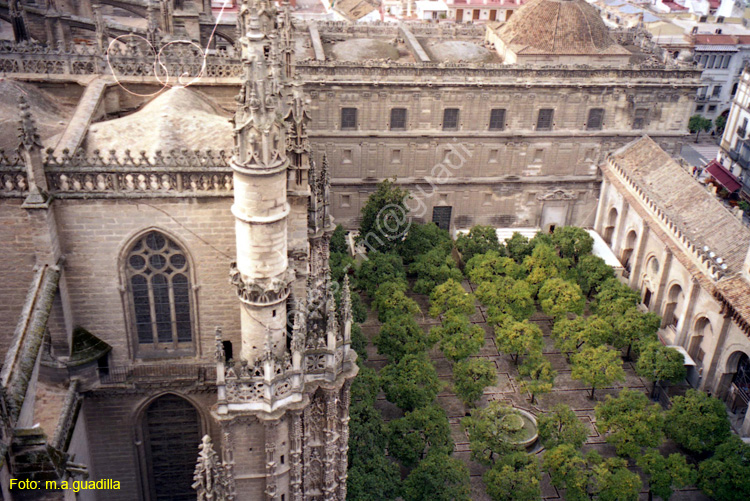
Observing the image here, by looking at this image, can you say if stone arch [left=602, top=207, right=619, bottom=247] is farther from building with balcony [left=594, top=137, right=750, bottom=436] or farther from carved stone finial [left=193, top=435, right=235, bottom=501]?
carved stone finial [left=193, top=435, right=235, bottom=501]

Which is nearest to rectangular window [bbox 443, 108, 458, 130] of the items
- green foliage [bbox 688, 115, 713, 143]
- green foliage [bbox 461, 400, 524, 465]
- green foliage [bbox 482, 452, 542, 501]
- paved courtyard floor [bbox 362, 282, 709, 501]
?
paved courtyard floor [bbox 362, 282, 709, 501]

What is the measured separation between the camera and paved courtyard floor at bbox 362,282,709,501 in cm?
4283

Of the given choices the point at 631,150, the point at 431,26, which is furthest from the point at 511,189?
the point at 431,26

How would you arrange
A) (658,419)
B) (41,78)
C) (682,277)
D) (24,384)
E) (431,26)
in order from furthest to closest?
1. (431,26)
2. (682,277)
3. (658,419)
4. (41,78)
5. (24,384)

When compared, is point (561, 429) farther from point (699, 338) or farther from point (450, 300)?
point (699, 338)

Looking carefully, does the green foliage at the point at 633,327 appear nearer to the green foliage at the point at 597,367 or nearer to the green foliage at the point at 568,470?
the green foliage at the point at 597,367

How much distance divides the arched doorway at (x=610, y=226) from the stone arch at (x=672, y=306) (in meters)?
12.2

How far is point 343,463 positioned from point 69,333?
418 inches

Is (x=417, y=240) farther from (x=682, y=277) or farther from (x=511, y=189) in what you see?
(x=682, y=277)

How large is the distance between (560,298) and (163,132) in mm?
31748

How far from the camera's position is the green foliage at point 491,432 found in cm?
3969

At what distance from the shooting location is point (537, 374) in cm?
4662

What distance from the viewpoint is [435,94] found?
6238 cm

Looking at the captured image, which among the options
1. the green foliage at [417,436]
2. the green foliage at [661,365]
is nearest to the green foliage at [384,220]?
the green foliage at [661,365]
